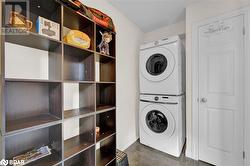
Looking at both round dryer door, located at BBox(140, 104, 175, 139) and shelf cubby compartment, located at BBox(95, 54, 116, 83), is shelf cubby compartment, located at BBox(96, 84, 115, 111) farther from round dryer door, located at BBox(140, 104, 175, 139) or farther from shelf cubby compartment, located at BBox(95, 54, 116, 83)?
round dryer door, located at BBox(140, 104, 175, 139)

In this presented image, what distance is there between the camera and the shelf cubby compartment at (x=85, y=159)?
3.95 ft

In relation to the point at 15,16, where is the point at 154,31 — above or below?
above

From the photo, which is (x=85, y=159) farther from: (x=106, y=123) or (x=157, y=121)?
(x=157, y=121)

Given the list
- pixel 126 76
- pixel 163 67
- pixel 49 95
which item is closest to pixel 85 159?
pixel 49 95

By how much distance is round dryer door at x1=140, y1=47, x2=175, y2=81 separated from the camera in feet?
6.21

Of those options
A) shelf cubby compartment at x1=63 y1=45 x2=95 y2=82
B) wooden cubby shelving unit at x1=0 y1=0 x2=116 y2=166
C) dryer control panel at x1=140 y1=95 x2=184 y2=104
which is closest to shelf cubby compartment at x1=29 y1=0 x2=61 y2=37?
wooden cubby shelving unit at x1=0 y1=0 x2=116 y2=166

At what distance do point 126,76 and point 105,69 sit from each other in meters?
0.70

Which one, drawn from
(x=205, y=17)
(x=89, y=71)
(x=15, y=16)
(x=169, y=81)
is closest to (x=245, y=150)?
(x=169, y=81)

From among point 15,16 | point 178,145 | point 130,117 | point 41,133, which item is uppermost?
point 15,16

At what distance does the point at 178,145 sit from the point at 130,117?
90cm

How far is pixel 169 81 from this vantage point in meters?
1.90

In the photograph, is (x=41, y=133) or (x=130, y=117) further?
(x=130, y=117)

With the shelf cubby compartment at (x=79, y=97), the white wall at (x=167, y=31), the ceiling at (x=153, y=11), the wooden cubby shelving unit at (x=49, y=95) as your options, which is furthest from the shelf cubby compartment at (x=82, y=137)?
the white wall at (x=167, y=31)

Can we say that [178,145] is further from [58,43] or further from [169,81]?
[58,43]
